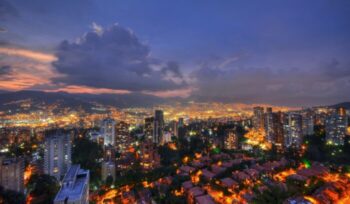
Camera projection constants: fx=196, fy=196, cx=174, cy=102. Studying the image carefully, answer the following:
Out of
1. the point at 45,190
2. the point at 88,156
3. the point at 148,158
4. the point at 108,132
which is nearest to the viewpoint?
the point at 45,190

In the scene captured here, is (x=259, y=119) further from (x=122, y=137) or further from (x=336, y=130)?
(x=122, y=137)

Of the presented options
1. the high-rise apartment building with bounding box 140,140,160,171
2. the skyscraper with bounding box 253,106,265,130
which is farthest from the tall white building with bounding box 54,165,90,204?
the skyscraper with bounding box 253,106,265,130

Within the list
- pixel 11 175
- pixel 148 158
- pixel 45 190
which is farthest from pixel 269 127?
pixel 11 175

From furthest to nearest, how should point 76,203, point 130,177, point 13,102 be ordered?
point 13,102, point 130,177, point 76,203

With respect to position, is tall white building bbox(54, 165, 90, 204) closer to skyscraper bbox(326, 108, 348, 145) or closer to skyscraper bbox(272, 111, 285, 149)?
skyscraper bbox(272, 111, 285, 149)

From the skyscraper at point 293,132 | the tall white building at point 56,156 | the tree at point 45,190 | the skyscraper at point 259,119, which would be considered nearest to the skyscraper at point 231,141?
the skyscraper at point 293,132

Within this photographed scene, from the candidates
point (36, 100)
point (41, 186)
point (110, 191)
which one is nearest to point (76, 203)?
point (110, 191)

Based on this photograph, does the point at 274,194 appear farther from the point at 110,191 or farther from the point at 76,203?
the point at 110,191

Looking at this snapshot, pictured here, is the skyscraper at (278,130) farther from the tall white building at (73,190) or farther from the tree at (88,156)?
the tall white building at (73,190)
